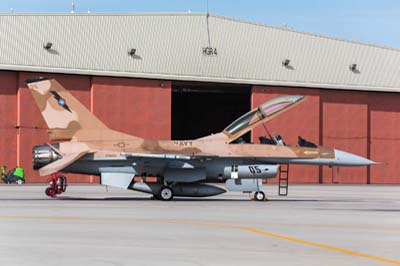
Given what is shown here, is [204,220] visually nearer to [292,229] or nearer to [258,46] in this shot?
[292,229]

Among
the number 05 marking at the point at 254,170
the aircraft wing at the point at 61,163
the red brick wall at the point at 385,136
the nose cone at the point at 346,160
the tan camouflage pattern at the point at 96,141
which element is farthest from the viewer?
the red brick wall at the point at 385,136

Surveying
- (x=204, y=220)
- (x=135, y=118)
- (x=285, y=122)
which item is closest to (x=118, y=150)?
(x=204, y=220)

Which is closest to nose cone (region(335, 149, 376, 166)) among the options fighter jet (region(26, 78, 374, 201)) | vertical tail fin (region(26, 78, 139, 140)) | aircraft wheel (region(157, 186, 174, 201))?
fighter jet (region(26, 78, 374, 201))

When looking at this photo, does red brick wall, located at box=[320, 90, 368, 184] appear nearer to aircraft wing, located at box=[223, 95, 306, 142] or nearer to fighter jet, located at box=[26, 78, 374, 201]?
fighter jet, located at box=[26, 78, 374, 201]

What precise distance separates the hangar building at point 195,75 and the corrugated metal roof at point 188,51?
73mm

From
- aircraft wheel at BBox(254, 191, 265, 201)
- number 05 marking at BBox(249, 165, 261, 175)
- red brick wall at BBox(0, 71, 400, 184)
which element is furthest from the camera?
red brick wall at BBox(0, 71, 400, 184)

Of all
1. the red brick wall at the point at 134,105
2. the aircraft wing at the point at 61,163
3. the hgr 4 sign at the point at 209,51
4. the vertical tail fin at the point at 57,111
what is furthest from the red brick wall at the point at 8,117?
the aircraft wing at the point at 61,163

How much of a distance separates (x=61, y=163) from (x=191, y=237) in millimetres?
11859

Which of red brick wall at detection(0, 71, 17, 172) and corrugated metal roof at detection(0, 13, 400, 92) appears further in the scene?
corrugated metal roof at detection(0, 13, 400, 92)

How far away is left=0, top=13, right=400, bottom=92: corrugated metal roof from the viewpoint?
4825 cm

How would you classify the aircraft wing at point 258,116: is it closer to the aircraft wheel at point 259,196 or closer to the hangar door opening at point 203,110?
A: the aircraft wheel at point 259,196

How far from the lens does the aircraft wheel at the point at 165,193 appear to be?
25.7 metres

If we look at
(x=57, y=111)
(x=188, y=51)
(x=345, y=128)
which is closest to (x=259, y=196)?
(x=57, y=111)

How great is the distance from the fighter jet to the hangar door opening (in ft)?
110
